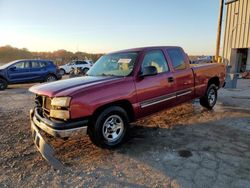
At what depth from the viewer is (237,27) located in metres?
17.2

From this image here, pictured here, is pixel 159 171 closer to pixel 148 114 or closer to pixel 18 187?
pixel 148 114

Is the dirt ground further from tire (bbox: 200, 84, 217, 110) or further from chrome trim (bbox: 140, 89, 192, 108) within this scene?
tire (bbox: 200, 84, 217, 110)

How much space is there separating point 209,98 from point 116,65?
3.42 m

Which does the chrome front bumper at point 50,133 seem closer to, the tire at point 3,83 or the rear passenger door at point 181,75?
the rear passenger door at point 181,75

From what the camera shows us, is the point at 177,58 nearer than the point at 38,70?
Yes

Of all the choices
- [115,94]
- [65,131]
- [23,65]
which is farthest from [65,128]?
[23,65]

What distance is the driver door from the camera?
4285 millimetres

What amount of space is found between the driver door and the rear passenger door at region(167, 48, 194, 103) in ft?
0.73

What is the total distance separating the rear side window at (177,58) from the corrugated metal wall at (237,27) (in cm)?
1359

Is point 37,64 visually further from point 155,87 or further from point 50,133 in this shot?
point 50,133

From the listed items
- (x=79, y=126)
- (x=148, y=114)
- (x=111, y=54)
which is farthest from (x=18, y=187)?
(x=111, y=54)

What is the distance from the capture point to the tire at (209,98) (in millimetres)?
6430

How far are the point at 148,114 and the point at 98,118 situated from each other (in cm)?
132

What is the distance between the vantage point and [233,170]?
3.13 m
